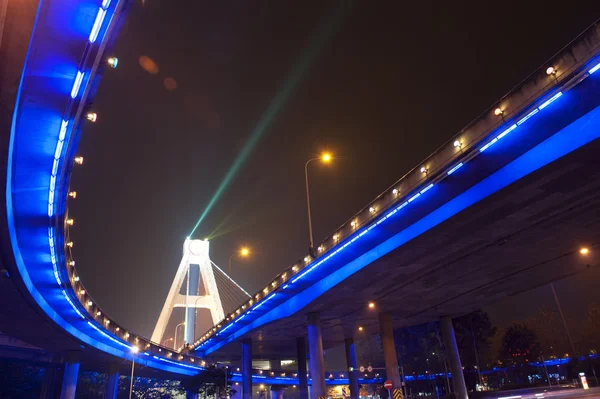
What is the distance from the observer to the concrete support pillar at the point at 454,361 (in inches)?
1879

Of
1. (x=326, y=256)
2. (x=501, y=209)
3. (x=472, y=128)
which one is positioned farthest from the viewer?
(x=326, y=256)

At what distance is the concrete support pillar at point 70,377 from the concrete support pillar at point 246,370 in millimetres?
21915

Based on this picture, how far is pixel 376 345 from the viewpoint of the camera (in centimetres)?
11369

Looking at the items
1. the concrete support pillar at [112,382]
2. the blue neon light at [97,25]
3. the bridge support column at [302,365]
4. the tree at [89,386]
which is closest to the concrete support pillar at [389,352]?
the bridge support column at [302,365]

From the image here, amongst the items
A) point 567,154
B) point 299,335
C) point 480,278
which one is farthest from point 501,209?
point 299,335

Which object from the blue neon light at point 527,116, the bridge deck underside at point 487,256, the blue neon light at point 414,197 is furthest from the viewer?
the blue neon light at point 414,197

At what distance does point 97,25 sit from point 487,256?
30982 millimetres

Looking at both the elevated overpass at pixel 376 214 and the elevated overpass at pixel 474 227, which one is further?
the elevated overpass at pixel 474 227

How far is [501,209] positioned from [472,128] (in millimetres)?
6284

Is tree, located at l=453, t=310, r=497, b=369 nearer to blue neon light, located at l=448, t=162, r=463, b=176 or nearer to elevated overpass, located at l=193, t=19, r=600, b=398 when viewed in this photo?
elevated overpass, located at l=193, t=19, r=600, b=398

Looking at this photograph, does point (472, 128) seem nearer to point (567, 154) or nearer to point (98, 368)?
point (567, 154)

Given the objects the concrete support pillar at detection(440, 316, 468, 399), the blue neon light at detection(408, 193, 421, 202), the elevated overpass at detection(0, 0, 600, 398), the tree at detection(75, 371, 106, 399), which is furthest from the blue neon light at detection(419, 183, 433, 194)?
the tree at detection(75, 371, 106, 399)

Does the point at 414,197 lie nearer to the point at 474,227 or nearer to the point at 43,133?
the point at 474,227

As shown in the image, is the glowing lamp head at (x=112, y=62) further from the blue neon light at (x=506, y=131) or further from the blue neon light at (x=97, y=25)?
the blue neon light at (x=506, y=131)
